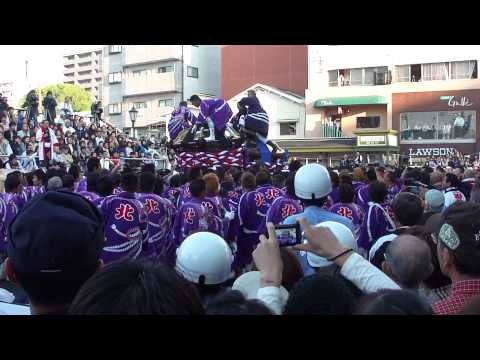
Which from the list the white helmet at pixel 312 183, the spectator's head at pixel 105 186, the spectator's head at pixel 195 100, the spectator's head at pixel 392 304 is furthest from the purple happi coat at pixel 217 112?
the spectator's head at pixel 392 304

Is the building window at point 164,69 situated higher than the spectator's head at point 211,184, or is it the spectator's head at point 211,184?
the building window at point 164,69

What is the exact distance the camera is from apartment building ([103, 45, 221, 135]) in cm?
4525

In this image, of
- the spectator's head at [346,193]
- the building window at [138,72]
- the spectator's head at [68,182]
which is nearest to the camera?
the spectator's head at [346,193]

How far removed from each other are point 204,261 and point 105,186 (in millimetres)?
3760

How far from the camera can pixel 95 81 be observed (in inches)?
3826

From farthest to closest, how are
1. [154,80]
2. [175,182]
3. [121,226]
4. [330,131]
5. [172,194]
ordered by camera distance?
[154,80]
[330,131]
[175,182]
[172,194]
[121,226]

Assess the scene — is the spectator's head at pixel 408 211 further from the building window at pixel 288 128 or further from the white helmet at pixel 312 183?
the building window at pixel 288 128

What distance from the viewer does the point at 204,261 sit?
2.83 metres

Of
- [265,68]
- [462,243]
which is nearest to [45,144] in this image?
[462,243]

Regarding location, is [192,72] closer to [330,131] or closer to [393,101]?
[330,131]

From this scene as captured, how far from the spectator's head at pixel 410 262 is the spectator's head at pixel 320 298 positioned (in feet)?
3.72

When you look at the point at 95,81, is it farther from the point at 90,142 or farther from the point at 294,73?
the point at 90,142

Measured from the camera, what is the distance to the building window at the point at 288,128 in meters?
40.4

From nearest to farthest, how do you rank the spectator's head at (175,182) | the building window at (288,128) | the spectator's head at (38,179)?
the spectator's head at (175,182) → the spectator's head at (38,179) → the building window at (288,128)
